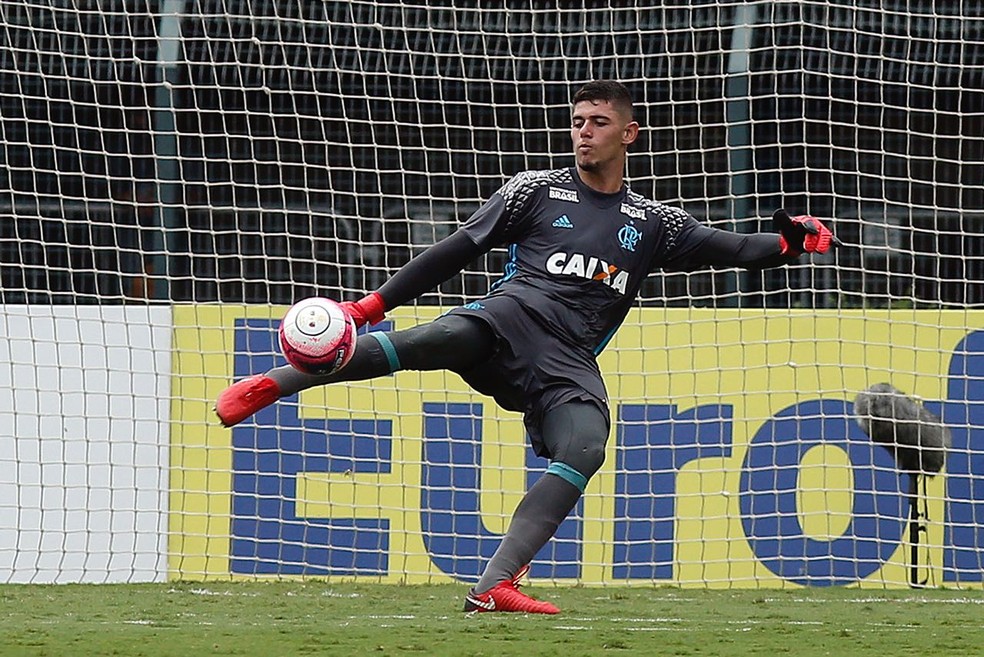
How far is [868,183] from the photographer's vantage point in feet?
34.8

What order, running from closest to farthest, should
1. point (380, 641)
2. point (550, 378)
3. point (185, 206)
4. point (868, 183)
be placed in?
point (380, 641)
point (550, 378)
point (185, 206)
point (868, 183)

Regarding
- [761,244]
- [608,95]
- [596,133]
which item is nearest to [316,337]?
[596,133]

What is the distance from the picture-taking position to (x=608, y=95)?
6.12 metres

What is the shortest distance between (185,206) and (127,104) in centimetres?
147

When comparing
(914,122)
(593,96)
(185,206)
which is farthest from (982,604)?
(185,206)

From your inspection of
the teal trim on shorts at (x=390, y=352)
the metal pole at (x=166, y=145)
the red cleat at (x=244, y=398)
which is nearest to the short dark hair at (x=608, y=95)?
A: the teal trim on shorts at (x=390, y=352)

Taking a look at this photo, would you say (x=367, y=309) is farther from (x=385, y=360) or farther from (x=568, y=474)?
(x=568, y=474)

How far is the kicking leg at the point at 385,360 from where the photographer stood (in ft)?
18.5

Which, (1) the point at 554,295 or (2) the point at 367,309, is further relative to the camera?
(1) the point at 554,295

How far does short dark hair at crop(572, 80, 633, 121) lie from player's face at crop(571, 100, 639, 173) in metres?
0.02

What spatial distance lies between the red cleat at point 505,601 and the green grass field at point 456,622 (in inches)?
2.4

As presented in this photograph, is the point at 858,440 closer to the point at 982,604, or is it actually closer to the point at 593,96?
the point at 982,604

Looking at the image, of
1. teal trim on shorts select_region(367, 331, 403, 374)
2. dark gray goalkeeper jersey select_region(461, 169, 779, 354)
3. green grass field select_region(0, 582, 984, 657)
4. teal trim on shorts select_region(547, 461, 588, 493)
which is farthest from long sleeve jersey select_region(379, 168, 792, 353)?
green grass field select_region(0, 582, 984, 657)

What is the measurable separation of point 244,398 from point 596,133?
5.23ft
